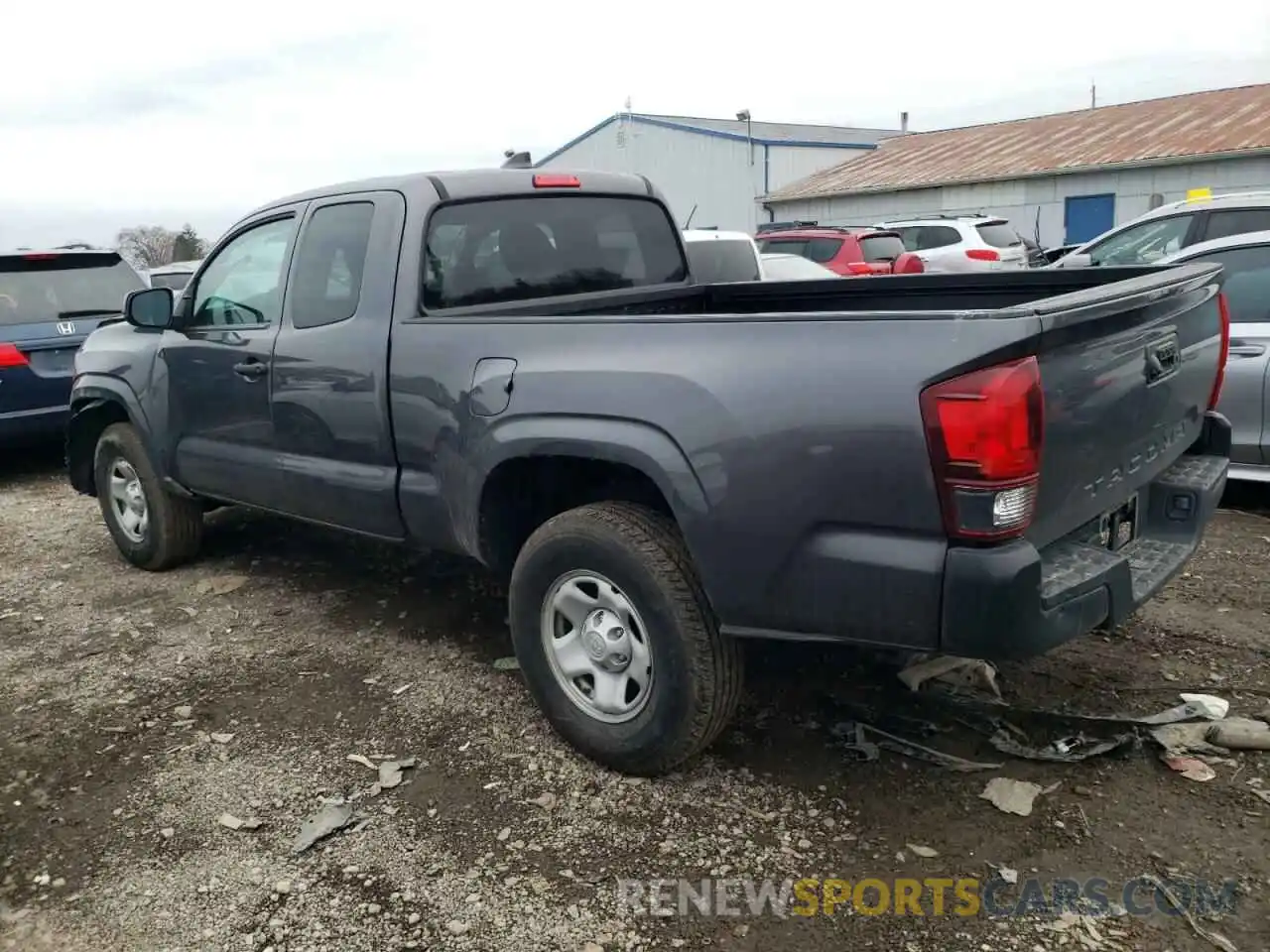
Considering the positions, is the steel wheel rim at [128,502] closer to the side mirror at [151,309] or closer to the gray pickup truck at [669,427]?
the gray pickup truck at [669,427]

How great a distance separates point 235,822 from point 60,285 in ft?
21.9

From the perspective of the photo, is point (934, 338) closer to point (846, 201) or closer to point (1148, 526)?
point (1148, 526)

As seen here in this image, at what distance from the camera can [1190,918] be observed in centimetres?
255

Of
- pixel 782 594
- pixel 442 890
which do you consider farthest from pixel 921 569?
pixel 442 890

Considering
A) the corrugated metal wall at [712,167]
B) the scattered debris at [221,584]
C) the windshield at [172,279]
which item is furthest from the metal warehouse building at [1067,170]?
the scattered debris at [221,584]

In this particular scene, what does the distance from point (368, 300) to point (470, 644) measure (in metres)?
1.49

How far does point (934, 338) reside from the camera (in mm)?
2461

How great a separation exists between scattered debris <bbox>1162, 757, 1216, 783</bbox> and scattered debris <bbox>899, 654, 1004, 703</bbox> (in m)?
0.62

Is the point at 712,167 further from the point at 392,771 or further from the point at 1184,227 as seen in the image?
the point at 392,771

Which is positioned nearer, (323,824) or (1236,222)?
(323,824)

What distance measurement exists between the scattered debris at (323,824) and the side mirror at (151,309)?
9.22 feet

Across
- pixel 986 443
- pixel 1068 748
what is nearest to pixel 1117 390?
pixel 986 443

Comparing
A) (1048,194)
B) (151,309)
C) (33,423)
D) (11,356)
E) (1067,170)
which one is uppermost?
(1067,170)

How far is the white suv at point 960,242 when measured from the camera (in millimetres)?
14891
